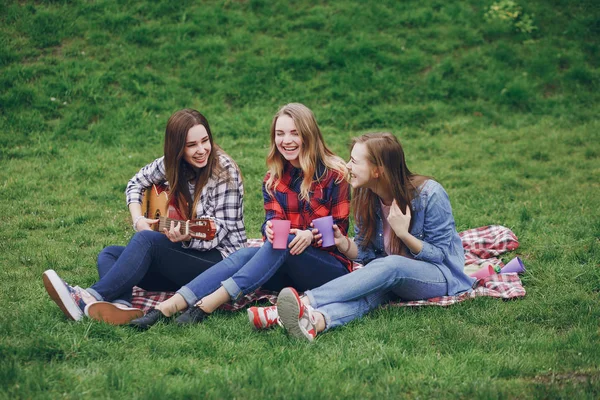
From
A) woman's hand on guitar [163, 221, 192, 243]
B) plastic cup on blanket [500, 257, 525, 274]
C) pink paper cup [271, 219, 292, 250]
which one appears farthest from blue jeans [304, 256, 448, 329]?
plastic cup on blanket [500, 257, 525, 274]

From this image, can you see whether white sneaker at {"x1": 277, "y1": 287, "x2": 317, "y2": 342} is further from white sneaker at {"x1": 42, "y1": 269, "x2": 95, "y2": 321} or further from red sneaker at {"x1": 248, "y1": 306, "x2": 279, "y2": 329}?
white sneaker at {"x1": 42, "y1": 269, "x2": 95, "y2": 321}

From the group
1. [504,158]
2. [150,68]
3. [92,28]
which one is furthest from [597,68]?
[92,28]

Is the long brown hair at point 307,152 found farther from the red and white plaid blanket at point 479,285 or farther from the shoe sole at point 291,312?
the shoe sole at point 291,312

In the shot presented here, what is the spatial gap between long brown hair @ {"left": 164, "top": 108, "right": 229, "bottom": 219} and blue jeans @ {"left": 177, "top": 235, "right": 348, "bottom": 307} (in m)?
0.60

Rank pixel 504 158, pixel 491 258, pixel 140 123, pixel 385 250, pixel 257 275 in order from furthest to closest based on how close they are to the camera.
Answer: pixel 140 123
pixel 504 158
pixel 491 258
pixel 385 250
pixel 257 275

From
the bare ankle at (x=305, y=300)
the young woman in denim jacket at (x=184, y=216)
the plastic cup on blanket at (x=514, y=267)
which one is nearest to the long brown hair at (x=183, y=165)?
the young woman in denim jacket at (x=184, y=216)

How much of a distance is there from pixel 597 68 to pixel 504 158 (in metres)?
3.57

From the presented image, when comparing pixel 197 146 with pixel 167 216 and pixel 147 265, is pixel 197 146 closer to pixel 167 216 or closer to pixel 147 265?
pixel 167 216

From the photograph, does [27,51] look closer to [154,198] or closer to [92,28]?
[92,28]

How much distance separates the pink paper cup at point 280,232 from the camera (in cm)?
447

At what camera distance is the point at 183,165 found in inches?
209

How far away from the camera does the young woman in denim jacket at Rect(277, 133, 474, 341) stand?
4602mm

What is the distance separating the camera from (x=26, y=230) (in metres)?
6.85

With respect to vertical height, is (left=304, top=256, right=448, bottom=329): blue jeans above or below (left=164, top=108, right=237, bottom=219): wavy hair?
below
